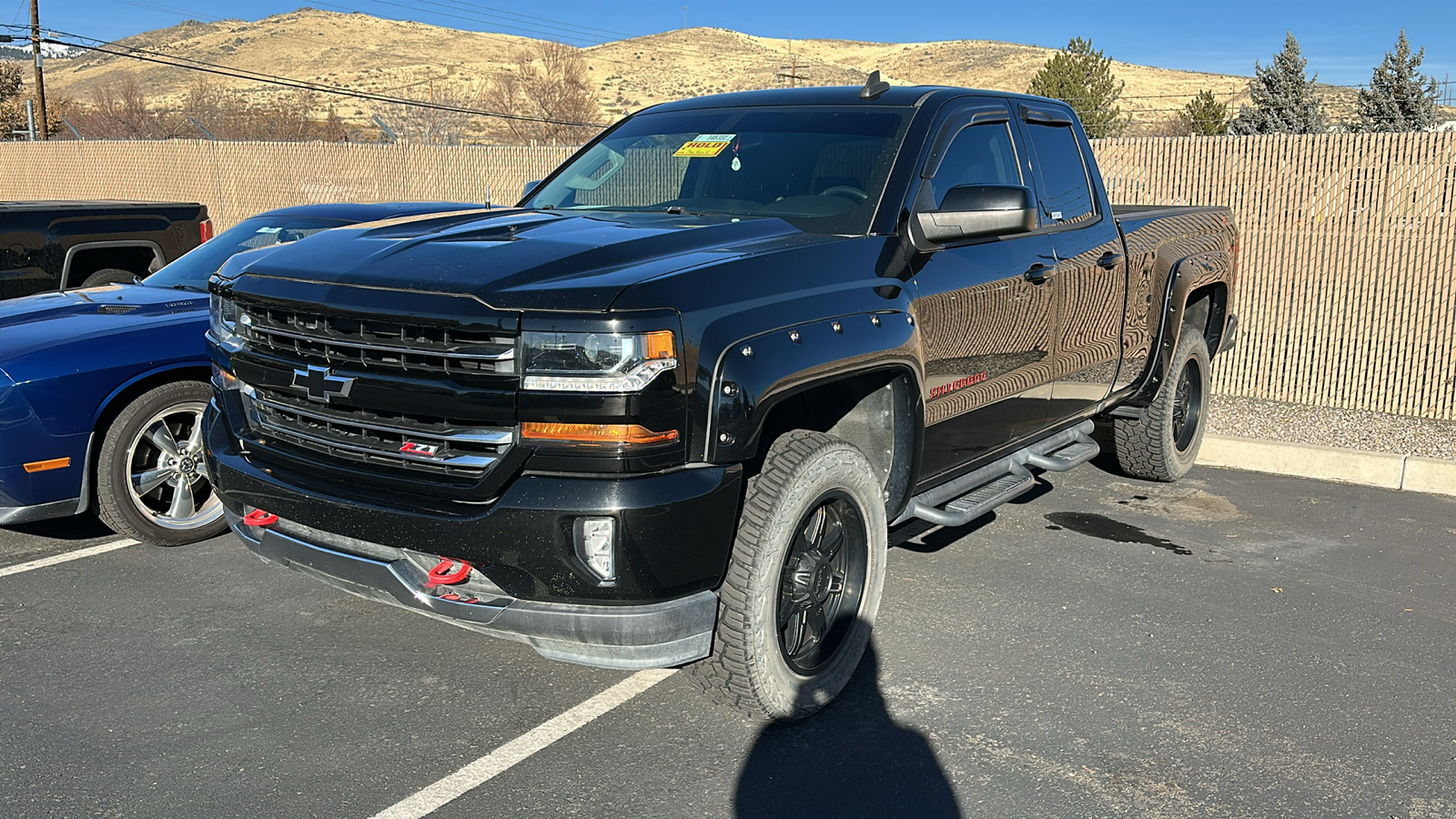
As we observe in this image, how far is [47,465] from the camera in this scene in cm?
497

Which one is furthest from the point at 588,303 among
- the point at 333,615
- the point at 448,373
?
the point at 333,615

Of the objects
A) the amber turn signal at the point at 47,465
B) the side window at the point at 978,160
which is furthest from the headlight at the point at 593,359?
the amber turn signal at the point at 47,465

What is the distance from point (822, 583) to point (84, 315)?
3871mm

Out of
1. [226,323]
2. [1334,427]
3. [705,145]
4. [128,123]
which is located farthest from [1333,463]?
[128,123]

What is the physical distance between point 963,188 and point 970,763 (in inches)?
76.5

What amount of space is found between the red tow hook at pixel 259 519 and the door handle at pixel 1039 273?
9.87ft

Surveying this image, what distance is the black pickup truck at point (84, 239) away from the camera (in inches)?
361

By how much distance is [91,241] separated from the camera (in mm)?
9328

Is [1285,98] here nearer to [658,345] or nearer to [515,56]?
[658,345]

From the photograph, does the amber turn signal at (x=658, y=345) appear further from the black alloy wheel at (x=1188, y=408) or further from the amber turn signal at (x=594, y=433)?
the black alloy wheel at (x=1188, y=408)

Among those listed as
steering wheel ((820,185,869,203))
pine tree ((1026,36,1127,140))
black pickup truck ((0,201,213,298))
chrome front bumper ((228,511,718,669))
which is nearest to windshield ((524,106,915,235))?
steering wheel ((820,185,869,203))

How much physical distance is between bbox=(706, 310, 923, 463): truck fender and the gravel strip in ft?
16.5

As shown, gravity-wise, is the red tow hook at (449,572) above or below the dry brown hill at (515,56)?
below

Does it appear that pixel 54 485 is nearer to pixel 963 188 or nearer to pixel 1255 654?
pixel 963 188
